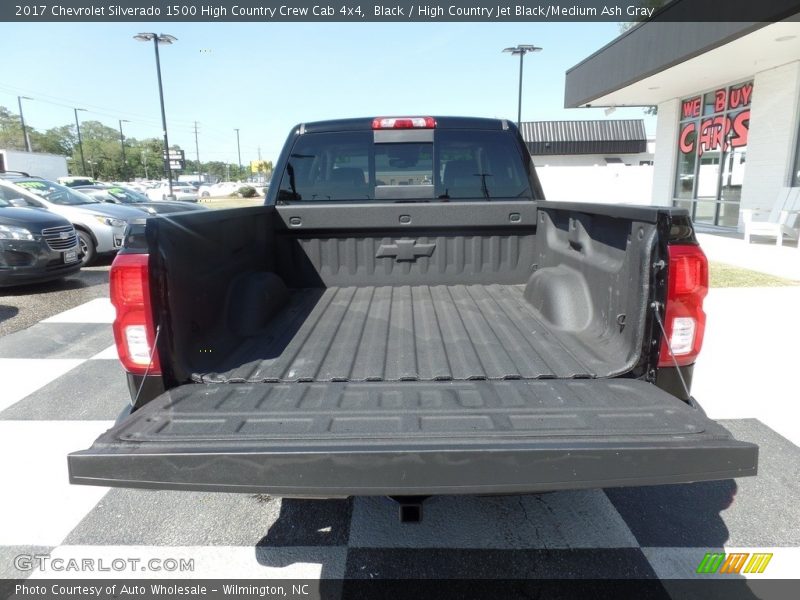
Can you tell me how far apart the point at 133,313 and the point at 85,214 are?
926cm

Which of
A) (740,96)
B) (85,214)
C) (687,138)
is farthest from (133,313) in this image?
(687,138)

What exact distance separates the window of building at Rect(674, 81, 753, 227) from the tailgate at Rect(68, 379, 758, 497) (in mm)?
15177

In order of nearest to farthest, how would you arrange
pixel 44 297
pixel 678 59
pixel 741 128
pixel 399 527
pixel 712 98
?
pixel 399 527 → pixel 44 297 → pixel 678 59 → pixel 741 128 → pixel 712 98

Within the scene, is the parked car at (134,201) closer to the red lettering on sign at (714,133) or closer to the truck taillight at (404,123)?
the truck taillight at (404,123)

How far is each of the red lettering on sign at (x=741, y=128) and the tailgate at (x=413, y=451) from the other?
1501cm

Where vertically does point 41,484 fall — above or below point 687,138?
below

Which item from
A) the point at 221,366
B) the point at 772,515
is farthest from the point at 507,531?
the point at 221,366

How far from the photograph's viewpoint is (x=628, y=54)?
1394 centimetres

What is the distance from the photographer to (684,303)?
214cm

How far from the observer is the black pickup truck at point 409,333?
1.69m

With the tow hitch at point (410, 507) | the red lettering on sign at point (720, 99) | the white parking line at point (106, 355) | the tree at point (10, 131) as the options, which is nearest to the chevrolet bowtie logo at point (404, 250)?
the tow hitch at point (410, 507)

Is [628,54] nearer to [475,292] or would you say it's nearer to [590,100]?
[590,100]

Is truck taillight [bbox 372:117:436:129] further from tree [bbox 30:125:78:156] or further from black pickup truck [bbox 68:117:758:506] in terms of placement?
tree [bbox 30:125:78:156]

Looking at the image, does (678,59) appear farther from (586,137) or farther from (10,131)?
(10,131)
